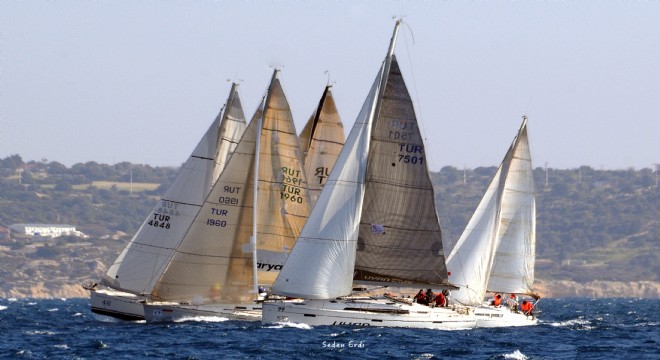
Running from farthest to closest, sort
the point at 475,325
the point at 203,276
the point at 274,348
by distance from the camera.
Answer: the point at 475,325, the point at 203,276, the point at 274,348

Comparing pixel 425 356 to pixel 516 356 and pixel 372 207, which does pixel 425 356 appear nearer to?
pixel 516 356

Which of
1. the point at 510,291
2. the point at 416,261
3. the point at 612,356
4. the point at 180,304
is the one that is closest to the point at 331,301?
the point at 416,261

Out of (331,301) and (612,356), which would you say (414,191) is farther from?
(612,356)

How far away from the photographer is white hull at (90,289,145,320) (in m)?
59.8

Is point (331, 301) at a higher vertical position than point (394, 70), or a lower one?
lower

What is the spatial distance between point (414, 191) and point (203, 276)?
967cm

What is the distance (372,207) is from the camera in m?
52.7

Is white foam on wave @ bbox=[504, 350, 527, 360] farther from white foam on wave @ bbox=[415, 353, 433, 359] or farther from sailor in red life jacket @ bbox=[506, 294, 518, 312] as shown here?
sailor in red life jacket @ bbox=[506, 294, 518, 312]

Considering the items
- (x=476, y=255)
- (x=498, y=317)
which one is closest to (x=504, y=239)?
(x=476, y=255)

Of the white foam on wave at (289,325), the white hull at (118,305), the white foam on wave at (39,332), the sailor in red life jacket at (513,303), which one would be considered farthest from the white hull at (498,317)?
the white foam on wave at (39,332)

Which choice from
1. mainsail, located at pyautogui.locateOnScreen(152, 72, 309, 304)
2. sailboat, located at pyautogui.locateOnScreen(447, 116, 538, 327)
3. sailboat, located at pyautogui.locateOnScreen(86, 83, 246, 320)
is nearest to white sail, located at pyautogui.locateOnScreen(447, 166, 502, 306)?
sailboat, located at pyautogui.locateOnScreen(447, 116, 538, 327)

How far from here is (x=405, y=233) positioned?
52.8 m

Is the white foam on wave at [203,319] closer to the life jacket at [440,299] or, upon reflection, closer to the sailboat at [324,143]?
the sailboat at [324,143]

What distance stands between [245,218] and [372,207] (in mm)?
6007
